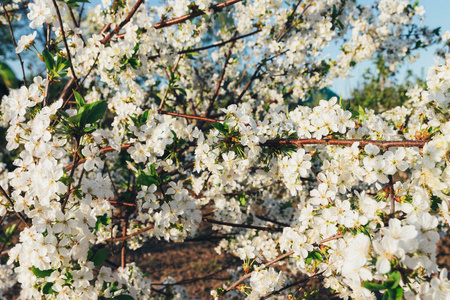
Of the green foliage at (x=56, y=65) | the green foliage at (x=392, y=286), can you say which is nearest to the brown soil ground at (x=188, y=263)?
the green foliage at (x=56, y=65)

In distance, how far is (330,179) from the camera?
5.50 feet

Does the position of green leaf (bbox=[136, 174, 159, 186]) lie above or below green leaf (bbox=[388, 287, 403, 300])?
above

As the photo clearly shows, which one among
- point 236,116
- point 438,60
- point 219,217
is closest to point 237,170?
point 236,116

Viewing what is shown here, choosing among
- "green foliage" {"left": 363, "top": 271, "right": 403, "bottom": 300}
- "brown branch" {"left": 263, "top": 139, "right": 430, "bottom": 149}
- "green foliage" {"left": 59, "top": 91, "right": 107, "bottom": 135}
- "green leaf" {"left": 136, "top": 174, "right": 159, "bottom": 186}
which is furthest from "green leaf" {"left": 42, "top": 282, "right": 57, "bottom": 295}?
"green foliage" {"left": 363, "top": 271, "right": 403, "bottom": 300}

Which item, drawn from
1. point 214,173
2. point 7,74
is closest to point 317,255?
point 214,173

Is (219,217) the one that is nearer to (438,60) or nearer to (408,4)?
(438,60)

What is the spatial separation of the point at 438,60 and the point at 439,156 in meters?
0.80

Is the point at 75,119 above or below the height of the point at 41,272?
above

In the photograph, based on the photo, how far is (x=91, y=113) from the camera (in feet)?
4.78

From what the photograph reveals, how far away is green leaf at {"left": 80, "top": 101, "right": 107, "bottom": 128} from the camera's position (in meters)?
1.44

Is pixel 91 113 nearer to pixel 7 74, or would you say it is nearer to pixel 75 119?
pixel 75 119

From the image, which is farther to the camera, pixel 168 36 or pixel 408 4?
pixel 408 4

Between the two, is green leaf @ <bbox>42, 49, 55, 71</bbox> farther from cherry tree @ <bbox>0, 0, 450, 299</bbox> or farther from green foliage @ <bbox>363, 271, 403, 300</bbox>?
green foliage @ <bbox>363, 271, 403, 300</bbox>

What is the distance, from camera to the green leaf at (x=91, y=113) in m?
1.44
